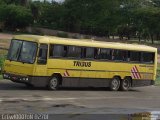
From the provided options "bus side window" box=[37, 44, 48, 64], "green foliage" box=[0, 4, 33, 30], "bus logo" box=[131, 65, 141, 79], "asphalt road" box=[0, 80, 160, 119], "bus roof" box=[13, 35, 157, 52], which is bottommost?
"asphalt road" box=[0, 80, 160, 119]

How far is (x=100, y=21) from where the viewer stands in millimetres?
72438

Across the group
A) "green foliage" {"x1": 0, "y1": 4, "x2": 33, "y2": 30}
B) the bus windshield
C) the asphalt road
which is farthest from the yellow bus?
"green foliage" {"x1": 0, "y1": 4, "x2": 33, "y2": 30}

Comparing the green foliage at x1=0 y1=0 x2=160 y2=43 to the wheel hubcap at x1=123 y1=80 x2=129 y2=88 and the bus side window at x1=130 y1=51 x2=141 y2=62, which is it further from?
the wheel hubcap at x1=123 y1=80 x2=129 y2=88

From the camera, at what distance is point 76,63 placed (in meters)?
28.3

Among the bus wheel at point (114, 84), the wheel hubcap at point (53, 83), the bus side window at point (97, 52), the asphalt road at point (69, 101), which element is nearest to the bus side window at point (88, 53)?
the bus side window at point (97, 52)

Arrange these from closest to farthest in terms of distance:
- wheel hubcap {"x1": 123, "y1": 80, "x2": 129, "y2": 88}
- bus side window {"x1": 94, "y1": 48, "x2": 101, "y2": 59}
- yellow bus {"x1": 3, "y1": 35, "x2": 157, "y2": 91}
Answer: yellow bus {"x1": 3, "y1": 35, "x2": 157, "y2": 91} → bus side window {"x1": 94, "y1": 48, "x2": 101, "y2": 59} → wheel hubcap {"x1": 123, "y1": 80, "x2": 129, "y2": 88}

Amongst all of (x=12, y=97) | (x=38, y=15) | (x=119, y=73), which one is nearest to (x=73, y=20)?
(x=38, y=15)

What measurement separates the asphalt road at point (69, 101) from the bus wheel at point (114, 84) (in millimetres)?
1044

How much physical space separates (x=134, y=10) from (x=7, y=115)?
61279 millimetres

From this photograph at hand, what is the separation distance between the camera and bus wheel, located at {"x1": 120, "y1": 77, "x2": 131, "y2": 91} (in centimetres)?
3136

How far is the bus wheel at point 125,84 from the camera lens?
103 feet

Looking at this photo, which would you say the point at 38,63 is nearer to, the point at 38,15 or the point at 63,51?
the point at 63,51

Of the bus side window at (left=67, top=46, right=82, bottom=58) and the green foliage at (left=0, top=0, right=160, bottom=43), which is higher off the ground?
the green foliage at (left=0, top=0, right=160, bottom=43)

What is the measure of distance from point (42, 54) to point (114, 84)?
599 centimetres
